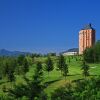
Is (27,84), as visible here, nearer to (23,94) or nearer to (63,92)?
(23,94)

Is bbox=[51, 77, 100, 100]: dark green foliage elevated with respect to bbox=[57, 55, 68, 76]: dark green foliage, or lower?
lower

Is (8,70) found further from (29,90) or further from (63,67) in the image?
(29,90)

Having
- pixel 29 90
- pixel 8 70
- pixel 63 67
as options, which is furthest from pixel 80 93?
pixel 8 70

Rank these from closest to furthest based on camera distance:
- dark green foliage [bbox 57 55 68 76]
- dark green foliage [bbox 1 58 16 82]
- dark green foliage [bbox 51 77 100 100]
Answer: dark green foliage [bbox 51 77 100 100]
dark green foliage [bbox 1 58 16 82]
dark green foliage [bbox 57 55 68 76]

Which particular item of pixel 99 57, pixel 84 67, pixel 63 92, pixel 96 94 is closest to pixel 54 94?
pixel 63 92

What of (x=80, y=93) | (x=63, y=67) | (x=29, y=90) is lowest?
(x=80, y=93)

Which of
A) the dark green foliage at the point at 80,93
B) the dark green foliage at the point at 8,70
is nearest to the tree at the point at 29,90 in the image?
the dark green foliage at the point at 80,93

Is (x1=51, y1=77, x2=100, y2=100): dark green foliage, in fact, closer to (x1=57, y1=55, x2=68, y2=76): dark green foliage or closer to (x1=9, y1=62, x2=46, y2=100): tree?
(x1=9, y1=62, x2=46, y2=100): tree

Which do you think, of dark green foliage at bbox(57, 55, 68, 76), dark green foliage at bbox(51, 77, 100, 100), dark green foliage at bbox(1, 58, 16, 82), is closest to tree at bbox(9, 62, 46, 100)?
dark green foliage at bbox(51, 77, 100, 100)

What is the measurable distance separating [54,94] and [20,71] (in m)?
108

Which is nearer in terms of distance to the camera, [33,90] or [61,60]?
[33,90]

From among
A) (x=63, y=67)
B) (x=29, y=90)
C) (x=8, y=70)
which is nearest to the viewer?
(x=29, y=90)

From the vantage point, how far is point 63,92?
33469mm

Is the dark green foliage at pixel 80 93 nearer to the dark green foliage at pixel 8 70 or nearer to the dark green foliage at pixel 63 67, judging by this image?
the dark green foliage at pixel 63 67
